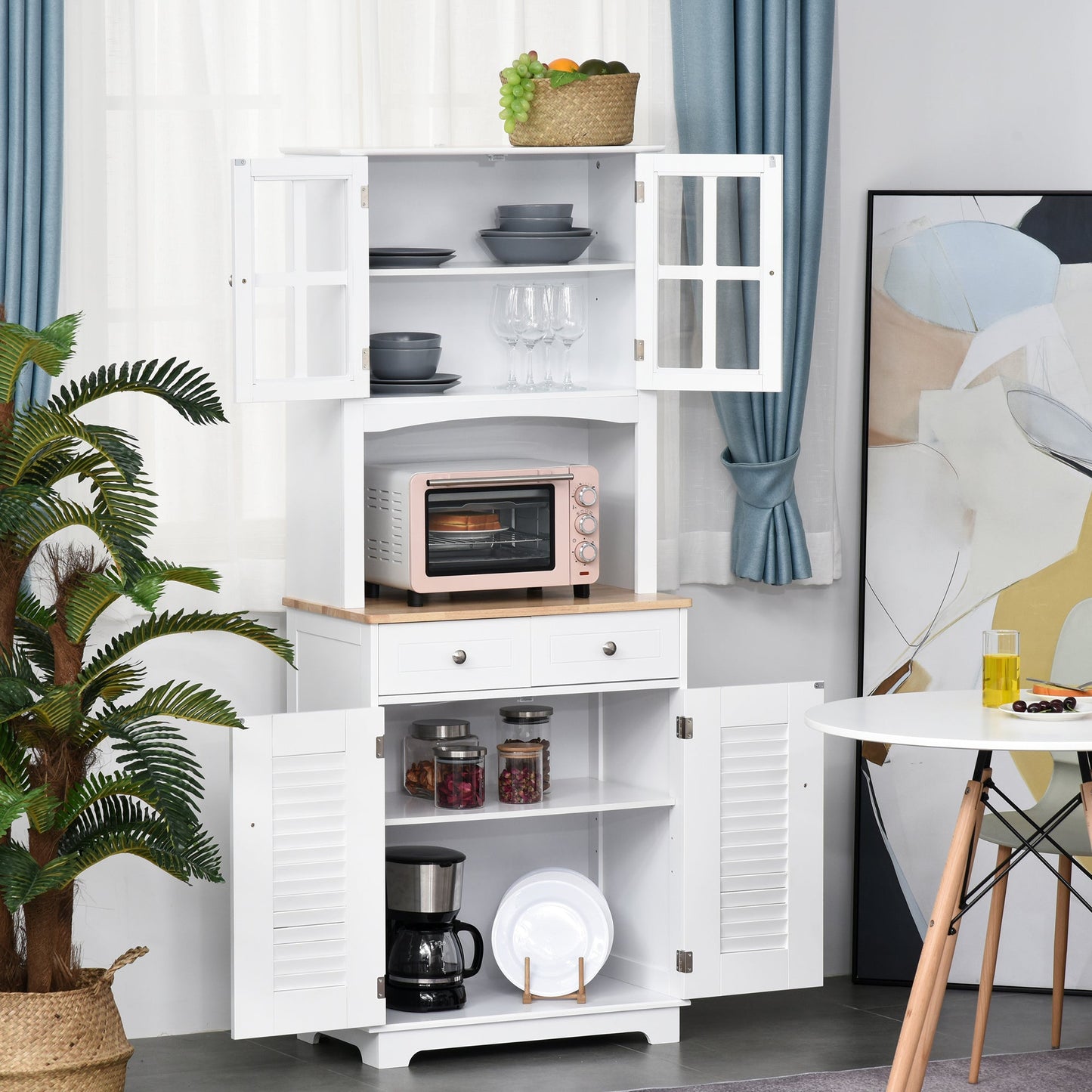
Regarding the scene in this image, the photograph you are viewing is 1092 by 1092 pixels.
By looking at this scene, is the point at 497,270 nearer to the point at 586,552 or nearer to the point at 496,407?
the point at 496,407

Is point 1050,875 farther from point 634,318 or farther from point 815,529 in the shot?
point 634,318

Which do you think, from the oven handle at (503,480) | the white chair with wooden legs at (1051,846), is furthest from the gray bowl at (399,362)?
the white chair with wooden legs at (1051,846)

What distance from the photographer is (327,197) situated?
370cm

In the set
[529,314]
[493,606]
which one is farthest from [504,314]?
[493,606]

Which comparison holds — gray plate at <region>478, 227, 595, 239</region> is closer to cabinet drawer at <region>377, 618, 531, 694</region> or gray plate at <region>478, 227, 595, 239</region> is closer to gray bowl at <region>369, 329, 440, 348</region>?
gray bowl at <region>369, 329, 440, 348</region>

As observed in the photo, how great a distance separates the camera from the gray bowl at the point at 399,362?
148 inches

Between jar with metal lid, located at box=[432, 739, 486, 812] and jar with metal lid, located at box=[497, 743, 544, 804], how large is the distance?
7 centimetres

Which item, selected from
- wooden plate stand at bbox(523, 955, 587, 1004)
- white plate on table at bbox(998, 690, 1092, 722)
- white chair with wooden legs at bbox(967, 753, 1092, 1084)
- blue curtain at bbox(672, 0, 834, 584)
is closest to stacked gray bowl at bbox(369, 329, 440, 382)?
blue curtain at bbox(672, 0, 834, 584)

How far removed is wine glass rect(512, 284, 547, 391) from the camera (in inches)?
151

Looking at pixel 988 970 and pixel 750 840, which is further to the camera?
pixel 750 840

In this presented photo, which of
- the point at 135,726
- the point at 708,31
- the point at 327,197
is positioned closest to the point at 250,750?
the point at 135,726

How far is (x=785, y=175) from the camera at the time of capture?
418 cm

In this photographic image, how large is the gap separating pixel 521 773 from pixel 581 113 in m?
1.43

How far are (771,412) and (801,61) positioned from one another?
2.74 feet
